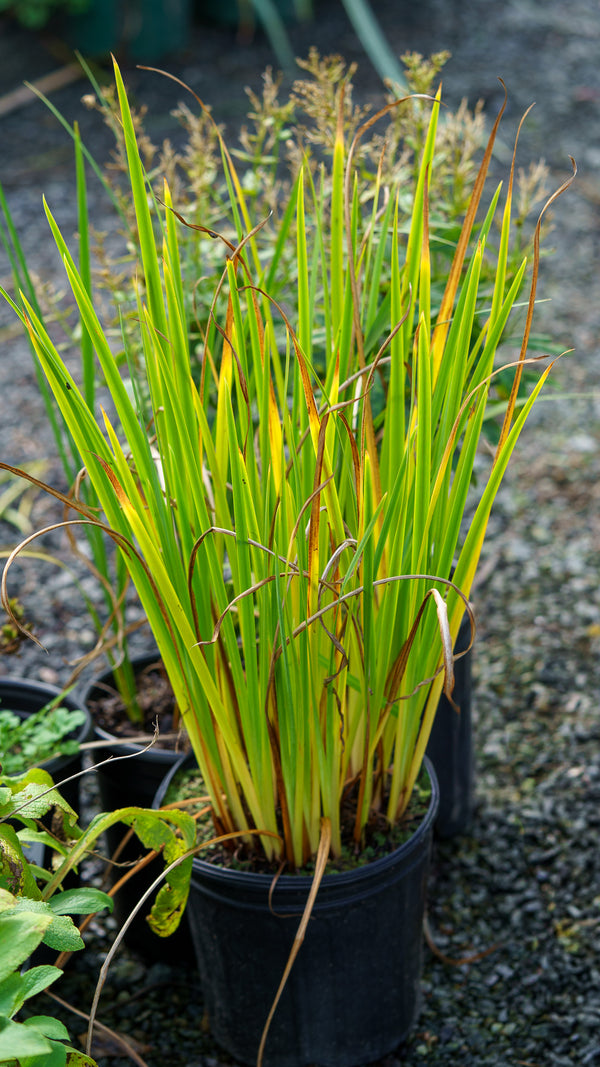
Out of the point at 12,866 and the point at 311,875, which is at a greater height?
the point at 12,866

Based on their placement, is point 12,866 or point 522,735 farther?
point 522,735

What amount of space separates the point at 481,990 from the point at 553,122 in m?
4.05

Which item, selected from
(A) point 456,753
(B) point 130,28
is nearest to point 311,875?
(A) point 456,753

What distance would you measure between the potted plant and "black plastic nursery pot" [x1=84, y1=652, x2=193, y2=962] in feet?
0.71

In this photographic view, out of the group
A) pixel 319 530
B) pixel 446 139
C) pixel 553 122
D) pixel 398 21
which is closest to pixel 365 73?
pixel 398 21

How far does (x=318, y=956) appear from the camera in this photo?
110cm

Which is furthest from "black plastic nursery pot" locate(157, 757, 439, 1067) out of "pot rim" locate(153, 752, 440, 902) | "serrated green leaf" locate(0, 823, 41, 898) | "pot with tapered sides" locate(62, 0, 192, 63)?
"pot with tapered sides" locate(62, 0, 192, 63)

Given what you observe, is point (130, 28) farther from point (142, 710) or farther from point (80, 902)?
point (80, 902)

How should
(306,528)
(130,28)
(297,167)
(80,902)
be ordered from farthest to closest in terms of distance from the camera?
1. (130,28)
2. (297,167)
3. (306,528)
4. (80,902)

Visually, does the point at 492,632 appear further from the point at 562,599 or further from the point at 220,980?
the point at 220,980

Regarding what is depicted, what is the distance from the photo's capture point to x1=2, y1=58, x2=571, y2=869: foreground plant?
934mm

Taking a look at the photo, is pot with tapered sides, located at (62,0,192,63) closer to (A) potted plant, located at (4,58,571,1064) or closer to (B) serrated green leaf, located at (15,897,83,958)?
(A) potted plant, located at (4,58,571,1064)

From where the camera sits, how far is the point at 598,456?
263 cm

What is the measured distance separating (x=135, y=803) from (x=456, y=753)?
1.69 feet
